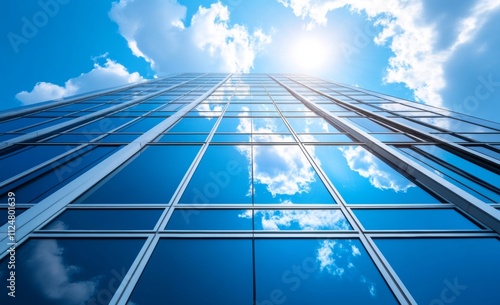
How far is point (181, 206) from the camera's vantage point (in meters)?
5.05

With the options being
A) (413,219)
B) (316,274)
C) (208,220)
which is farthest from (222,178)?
(413,219)

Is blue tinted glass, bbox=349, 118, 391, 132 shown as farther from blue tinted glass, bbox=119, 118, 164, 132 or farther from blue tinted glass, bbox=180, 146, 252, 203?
blue tinted glass, bbox=119, 118, 164, 132

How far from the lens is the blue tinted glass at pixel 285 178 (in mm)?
5366

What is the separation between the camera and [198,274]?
377cm

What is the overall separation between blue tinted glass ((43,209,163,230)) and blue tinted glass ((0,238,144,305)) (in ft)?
1.00

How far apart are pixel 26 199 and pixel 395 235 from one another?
7.42 meters

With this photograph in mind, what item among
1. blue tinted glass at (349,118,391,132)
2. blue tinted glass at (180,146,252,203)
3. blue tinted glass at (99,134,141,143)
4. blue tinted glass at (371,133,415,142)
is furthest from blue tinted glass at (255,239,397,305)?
blue tinted glass at (349,118,391,132)

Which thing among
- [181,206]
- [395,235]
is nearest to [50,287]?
[181,206]

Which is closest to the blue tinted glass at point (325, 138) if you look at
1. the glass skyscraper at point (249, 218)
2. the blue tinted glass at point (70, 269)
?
the glass skyscraper at point (249, 218)

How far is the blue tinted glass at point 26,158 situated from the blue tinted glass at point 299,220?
6.14m

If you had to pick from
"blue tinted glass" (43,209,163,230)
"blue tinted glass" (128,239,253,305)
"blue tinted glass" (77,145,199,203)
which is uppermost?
"blue tinted glass" (77,145,199,203)

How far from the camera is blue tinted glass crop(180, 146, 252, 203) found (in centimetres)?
531

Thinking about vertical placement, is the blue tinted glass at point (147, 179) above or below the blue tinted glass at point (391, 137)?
below

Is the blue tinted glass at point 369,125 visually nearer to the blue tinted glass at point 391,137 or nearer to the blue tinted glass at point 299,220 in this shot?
the blue tinted glass at point 391,137
